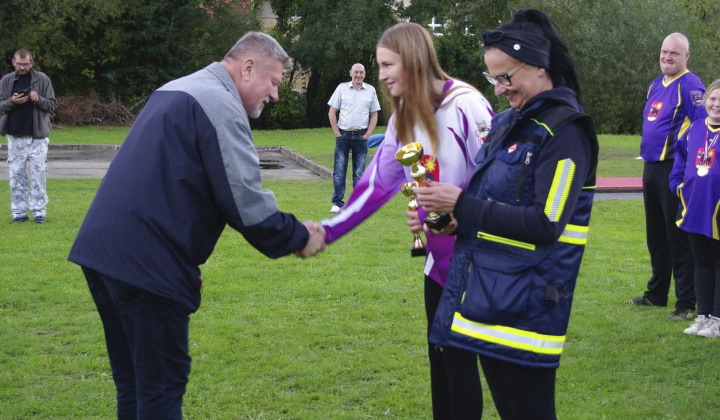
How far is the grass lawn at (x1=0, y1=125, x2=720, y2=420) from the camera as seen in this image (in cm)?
511

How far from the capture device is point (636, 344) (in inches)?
250

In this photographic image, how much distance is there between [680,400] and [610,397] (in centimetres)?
44

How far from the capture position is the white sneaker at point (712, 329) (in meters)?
6.44

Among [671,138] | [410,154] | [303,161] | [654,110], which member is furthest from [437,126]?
[303,161]

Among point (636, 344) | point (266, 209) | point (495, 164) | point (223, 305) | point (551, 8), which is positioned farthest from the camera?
point (551, 8)

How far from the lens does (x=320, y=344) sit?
628 cm

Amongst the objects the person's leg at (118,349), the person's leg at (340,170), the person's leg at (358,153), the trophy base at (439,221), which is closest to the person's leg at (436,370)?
the trophy base at (439,221)

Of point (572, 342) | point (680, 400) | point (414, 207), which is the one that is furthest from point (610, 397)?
point (414, 207)

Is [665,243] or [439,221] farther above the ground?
[439,221]

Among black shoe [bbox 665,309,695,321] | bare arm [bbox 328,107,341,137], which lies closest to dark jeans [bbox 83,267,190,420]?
black shoe [bbox 665,309,695,321]

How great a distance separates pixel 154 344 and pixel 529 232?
5.45 feet

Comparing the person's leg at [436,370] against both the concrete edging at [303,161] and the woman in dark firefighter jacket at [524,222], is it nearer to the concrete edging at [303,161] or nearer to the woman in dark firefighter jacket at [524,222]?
the woman in dark firefighter jacket at [524,222]

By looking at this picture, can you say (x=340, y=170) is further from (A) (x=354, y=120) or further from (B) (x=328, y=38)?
(B) (x=328, y=38)

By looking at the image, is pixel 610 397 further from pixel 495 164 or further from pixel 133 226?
pixel 133 226
